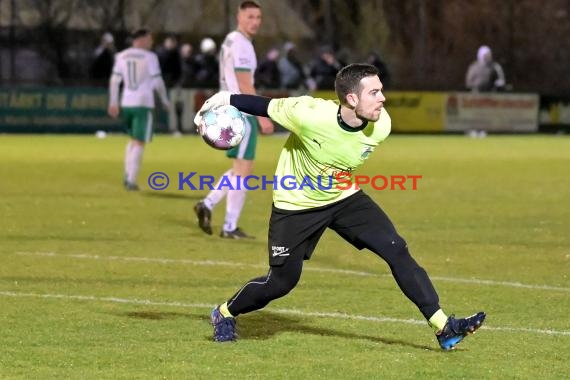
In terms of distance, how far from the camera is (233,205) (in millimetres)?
14062

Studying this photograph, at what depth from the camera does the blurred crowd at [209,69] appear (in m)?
36.7

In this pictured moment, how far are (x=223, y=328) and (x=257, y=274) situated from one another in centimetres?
320

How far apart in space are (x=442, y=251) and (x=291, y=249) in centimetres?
520

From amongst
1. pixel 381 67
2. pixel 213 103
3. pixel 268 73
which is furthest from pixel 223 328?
pixel 381 67

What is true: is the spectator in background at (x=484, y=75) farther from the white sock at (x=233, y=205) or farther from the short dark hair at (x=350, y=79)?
the short dark hair at (x=350, y=79)

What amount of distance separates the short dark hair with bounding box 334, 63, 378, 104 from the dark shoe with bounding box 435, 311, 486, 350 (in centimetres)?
143

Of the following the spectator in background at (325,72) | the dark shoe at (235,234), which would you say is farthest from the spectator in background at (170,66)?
the dark shoe at (235,234)

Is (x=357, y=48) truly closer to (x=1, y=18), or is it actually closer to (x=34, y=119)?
(x=1, y=18)

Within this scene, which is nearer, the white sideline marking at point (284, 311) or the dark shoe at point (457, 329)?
the dark shoe at point (457, 329)

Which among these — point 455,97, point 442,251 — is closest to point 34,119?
point 455,97

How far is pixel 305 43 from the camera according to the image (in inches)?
1880

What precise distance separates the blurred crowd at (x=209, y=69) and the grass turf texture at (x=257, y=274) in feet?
49.9

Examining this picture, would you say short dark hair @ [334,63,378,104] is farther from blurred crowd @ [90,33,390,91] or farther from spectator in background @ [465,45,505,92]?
spectator in background @ [465,45,505,92]

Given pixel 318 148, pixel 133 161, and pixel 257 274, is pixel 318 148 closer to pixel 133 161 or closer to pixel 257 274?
pixel 257 274
